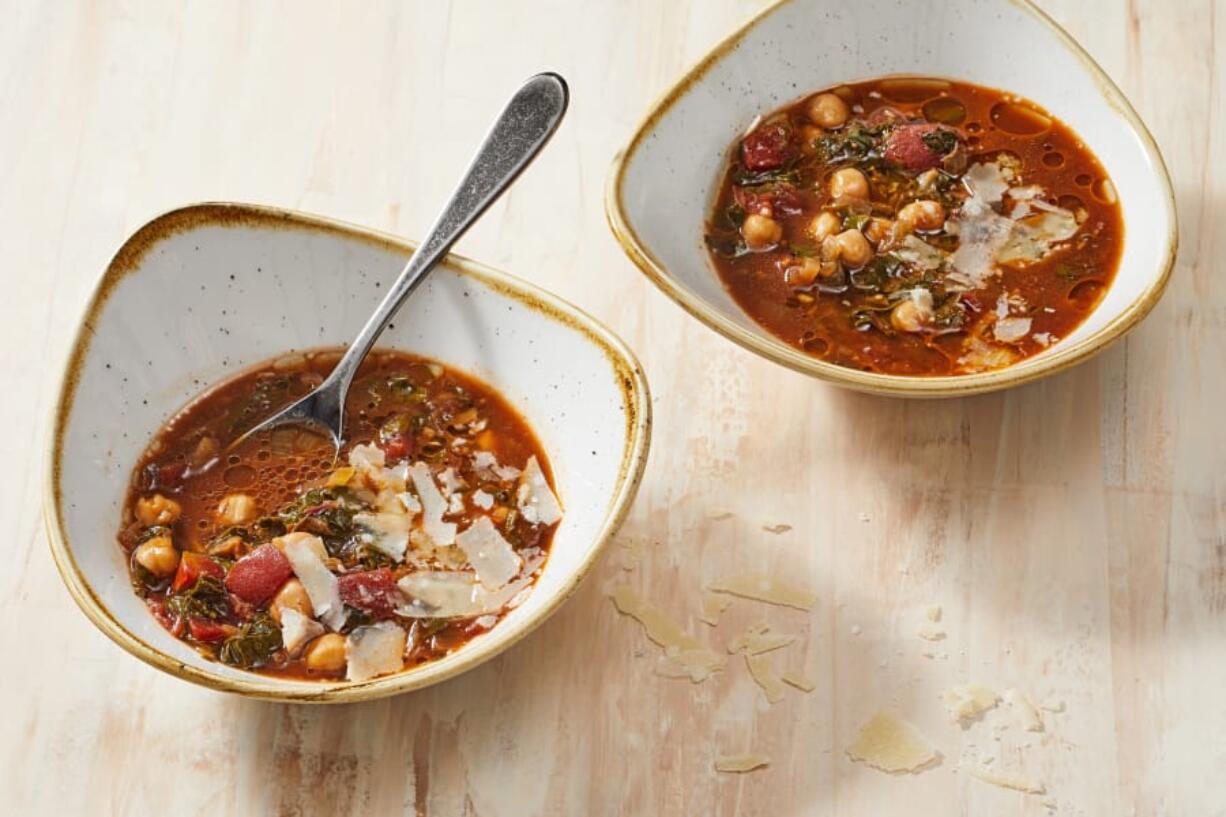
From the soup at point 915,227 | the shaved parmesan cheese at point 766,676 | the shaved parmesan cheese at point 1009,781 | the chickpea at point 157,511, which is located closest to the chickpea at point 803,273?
the soup at point 915,227

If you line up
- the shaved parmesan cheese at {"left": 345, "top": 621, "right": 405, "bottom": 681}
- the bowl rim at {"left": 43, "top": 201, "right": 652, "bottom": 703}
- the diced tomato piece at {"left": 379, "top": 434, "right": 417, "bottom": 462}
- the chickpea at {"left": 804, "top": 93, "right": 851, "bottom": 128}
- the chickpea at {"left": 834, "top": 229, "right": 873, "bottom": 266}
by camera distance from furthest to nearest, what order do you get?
the chickpea at {"left": 804, "top": 93, "right": 851, "bottom": 128}, the chickpea at {"left": 834, "top": 229, "right": 873, "bottom": 266}, the diced tomato piece at {"left": 379, "top": 434, "right": 417, "bottom": 462}, the shaved parmesan cheese at {"left": 345, "top": 621, "right": 405, "bottom": 681}, the bowl rim at {"left": 43, "top": 201, "right": 652, "bottom": 703}

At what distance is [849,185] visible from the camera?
3.23 metres

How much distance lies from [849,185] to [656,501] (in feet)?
2.55

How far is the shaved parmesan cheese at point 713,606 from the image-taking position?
281cm

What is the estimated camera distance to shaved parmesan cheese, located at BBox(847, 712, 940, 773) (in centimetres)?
265

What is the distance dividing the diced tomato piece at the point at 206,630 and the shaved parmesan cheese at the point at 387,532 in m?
0.28

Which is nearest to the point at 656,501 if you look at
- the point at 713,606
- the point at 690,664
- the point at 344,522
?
the point at 713,606

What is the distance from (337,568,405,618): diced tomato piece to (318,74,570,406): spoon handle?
1.33 feet

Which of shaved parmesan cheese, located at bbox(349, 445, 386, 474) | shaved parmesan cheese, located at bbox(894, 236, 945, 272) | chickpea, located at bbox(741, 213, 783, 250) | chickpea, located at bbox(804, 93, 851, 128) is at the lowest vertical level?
shaved parmesan cheese, located at bbox(349, 445, 386, 474)

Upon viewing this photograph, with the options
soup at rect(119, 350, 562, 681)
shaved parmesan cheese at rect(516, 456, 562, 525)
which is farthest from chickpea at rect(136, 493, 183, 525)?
shaved parmesan cheese at rect(516, 456, 562, 525)

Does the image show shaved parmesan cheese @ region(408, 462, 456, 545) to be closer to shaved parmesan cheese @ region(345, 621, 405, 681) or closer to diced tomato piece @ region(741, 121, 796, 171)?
shaved parmesan cheese @ region(345, 621, 405, 681)

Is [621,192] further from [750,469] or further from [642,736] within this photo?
[642,736]

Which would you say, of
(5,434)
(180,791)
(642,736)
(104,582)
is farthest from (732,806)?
(5,434)

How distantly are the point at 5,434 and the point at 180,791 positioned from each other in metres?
0.88
